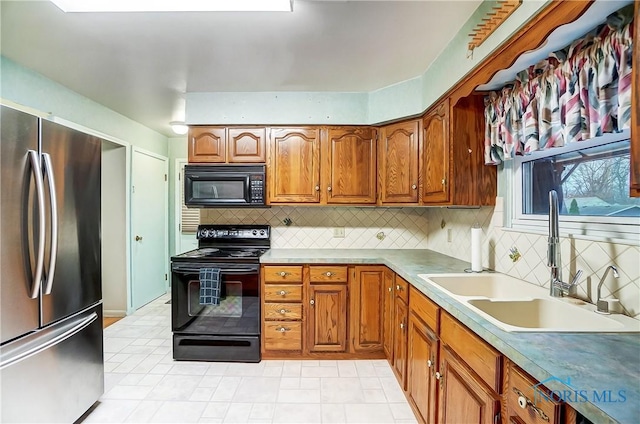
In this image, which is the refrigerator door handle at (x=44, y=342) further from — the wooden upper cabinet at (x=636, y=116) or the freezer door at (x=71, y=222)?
the wooden upper cabinet at (x=636, y=116)

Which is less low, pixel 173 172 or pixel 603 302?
pixel 173 172

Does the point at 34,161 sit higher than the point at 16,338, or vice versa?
the point at 34,161

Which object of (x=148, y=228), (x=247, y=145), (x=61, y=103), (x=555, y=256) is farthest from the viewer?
A: (x=148, y=228)

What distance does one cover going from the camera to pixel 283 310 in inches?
98.0

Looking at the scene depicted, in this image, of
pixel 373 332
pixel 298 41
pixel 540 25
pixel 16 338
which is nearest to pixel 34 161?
pixel 16 338

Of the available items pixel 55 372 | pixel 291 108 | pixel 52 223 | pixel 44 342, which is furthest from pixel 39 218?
pixel 291 108

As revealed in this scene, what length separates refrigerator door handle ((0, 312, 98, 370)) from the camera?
52.4 inches

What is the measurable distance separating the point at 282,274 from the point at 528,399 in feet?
6.13

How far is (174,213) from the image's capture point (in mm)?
4457

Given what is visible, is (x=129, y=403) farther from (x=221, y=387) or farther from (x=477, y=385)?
(x=477, y=385)

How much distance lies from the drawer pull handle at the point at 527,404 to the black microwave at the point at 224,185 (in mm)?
2205

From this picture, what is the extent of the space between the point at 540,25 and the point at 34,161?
7.47ft

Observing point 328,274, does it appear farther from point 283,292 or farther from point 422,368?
point 422,368

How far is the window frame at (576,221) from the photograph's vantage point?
116 cm
